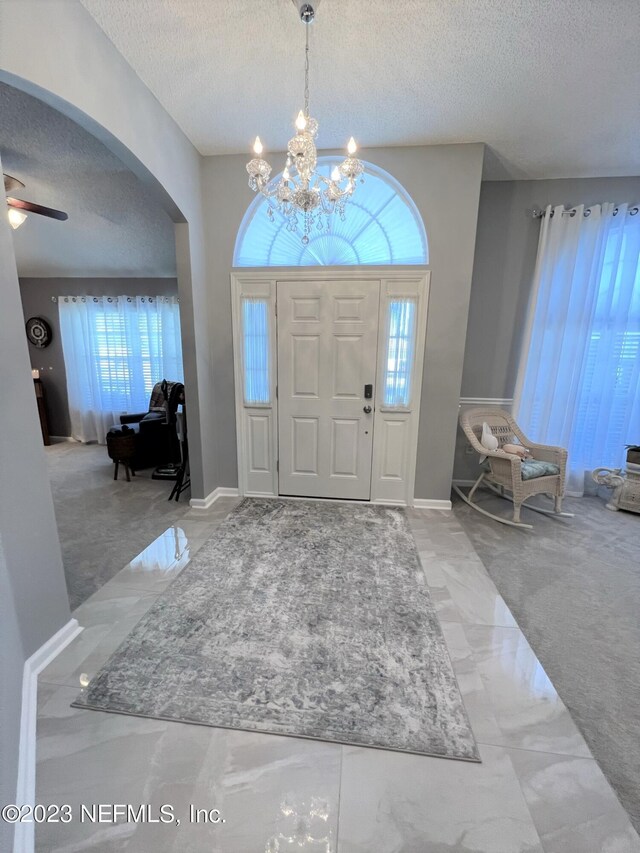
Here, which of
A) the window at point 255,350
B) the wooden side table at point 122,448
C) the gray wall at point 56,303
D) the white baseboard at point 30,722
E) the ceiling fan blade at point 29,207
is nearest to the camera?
the white baseboard at point 30,722

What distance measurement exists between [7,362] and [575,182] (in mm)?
4644

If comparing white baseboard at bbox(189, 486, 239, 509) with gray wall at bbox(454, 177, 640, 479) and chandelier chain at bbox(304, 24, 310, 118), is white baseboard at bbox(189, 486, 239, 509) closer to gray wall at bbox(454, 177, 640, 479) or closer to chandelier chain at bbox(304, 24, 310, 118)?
gray wall at bbox(454, 177, 640, 479)

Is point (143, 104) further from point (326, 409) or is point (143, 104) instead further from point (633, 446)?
point (633, 446)

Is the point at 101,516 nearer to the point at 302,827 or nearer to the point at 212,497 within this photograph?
the point at 212,497

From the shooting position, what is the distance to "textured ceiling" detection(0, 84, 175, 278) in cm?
248

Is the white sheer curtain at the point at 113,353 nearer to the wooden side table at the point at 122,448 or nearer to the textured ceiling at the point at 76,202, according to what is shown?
the textured ceiling at the point at 76,202

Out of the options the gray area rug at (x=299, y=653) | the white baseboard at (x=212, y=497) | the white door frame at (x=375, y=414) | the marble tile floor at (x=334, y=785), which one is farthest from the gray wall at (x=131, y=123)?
the marble tile floor at (x=334, y=785)

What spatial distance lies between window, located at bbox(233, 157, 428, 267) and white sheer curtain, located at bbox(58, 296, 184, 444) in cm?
255

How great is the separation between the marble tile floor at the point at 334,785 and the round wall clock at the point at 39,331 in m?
5.58

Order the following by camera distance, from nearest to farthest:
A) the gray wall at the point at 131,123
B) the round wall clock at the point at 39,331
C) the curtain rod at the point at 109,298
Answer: the gray wall at the point at 131,123 → the curtain rod at the point at 109,298 → the round wall clock at the point at 39,331

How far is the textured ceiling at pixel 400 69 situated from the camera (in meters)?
1.77

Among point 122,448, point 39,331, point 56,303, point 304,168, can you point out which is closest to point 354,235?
point 304,168

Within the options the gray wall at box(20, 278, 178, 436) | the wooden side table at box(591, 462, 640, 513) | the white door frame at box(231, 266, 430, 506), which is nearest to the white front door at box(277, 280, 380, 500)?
the white door frame at box(231, 266, 430, 506)

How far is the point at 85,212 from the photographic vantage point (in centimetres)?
382
